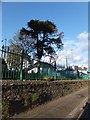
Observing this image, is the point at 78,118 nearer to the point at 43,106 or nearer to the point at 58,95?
the point at 43,106

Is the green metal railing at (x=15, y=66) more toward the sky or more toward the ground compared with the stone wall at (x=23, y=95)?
more toward the sky

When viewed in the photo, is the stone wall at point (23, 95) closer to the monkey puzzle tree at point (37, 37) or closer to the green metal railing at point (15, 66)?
the green metal railing at point (15, 66)

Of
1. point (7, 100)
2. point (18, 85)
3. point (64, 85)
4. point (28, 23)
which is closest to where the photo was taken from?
point (7, 100)

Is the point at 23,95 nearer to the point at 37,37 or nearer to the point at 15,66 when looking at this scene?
the point at 15,66

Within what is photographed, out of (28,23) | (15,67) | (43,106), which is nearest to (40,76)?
(43,106)

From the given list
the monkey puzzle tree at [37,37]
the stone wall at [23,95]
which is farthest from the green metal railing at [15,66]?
the monkey puzzle tree at [37,37]

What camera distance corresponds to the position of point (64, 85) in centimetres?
2516

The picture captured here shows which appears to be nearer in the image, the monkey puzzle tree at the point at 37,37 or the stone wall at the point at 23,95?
the stone wall at the point at 23,95

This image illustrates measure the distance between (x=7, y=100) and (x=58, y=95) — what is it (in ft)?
35.5

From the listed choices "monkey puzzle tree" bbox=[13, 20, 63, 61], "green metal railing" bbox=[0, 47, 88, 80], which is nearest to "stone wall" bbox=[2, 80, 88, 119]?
"green metal railing" bbox=[0, 47, 88, 80]

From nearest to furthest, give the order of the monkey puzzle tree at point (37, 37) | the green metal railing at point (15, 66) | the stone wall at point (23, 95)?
the stone wall at point (23, 95) → the green metal railing at point (15, 66) → the monkey puzzle tree at point (37, 37)

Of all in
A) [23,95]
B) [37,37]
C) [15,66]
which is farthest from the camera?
[37,37]

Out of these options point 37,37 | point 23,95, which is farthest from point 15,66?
point 37,37

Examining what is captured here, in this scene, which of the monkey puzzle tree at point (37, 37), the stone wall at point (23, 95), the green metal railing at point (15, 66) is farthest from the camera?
the monkey puzzle tree at point (37, 37)
